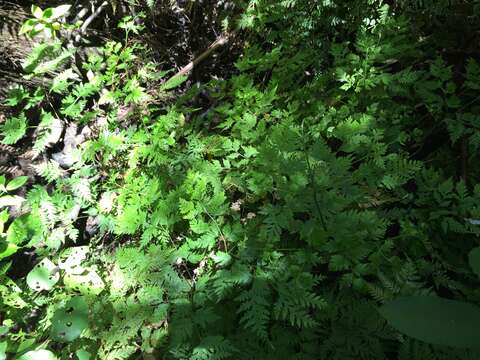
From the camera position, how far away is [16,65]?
11.4ft

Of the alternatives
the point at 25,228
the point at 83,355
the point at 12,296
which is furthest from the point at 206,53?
the point at 83,355

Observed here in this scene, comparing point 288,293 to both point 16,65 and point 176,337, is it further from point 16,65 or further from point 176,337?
point 16,65

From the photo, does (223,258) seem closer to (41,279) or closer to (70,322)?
(70,322)

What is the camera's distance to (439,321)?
67 centimetres

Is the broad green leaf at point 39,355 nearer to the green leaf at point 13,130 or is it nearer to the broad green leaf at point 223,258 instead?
the broad green leaf at point 223,258

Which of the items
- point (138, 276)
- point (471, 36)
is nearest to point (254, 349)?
point (138, 276)

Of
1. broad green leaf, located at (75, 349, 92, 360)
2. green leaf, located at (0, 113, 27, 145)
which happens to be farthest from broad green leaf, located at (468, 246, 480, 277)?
green leaf, located at (0, 113, 27, 145)

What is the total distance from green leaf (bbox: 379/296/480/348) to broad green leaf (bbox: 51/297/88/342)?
1.78 meters

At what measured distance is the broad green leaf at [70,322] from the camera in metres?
1.96

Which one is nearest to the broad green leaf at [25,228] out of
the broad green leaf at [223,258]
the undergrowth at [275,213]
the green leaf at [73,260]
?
the undergrowth at [275,213]

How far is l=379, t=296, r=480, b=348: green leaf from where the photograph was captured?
0.66m

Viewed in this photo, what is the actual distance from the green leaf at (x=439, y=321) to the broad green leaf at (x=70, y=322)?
1776 millimetres

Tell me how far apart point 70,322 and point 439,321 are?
1.90 m

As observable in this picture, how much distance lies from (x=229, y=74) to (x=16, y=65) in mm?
1992
